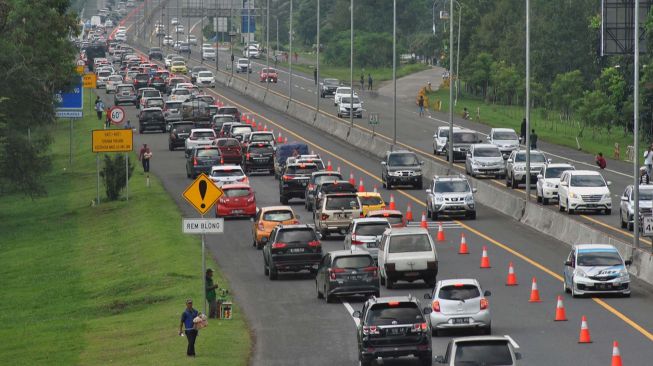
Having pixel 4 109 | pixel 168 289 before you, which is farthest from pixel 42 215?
pixel 168 289

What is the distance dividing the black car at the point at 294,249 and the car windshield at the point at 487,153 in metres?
29.5

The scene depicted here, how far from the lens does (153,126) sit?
104 m

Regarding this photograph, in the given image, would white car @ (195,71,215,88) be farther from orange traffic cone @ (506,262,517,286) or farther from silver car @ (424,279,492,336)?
silver car @ (424,279,492,336)

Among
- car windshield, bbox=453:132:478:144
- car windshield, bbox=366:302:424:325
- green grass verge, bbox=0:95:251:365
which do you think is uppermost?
car windshield, bbox=453:132:478:144

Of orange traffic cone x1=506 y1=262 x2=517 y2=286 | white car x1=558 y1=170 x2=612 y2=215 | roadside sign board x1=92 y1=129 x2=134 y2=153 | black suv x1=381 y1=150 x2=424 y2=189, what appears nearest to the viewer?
orange traffic cone x1=506 y1=262 x2=517 y2=286

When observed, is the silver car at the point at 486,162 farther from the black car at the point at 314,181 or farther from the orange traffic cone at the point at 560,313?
the orange traffic cone at the point at 560,313

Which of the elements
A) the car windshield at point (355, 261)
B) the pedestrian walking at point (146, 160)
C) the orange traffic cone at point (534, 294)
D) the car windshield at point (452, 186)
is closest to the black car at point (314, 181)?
the car windshield at point (452, 186)

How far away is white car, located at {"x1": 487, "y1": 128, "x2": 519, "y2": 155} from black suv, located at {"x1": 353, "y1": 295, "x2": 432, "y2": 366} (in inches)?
2075

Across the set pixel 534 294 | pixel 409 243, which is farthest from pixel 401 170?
pixel 534 294

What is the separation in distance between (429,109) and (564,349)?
309 feet

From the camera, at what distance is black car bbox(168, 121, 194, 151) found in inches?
3647

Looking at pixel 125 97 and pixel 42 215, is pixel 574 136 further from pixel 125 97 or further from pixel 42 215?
pixel 42 215

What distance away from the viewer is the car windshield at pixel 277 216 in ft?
175

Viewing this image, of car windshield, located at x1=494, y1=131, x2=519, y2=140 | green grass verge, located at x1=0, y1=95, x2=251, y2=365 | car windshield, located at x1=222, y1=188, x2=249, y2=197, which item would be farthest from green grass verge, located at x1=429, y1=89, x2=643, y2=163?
car windshield, located at x1=222, y1=188, x2=249, y2=197
